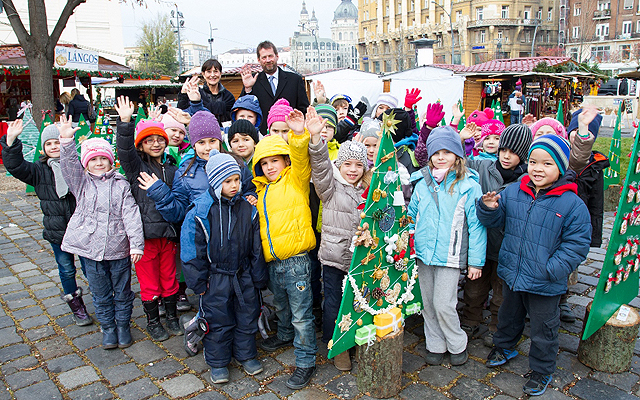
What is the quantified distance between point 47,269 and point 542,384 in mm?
5369

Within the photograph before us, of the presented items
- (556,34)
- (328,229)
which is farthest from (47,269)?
(556,34)

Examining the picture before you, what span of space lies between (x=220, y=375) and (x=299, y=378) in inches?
22.2

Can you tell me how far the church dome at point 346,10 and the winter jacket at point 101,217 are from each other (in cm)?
17391

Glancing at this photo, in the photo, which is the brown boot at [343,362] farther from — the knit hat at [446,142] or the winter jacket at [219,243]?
the knit hat at [446,142]

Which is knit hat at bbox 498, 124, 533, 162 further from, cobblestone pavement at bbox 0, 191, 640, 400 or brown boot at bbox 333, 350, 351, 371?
brown boot at bbox 333, 350, 351, 371

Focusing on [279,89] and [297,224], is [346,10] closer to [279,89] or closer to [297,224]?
[279,89]

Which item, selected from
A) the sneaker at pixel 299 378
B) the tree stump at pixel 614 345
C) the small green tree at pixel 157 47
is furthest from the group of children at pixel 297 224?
the small green tree at pixel 157 47

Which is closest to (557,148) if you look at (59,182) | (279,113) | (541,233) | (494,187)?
(541,233)

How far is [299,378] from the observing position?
3.21 m

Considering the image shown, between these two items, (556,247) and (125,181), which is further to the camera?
(125,181)

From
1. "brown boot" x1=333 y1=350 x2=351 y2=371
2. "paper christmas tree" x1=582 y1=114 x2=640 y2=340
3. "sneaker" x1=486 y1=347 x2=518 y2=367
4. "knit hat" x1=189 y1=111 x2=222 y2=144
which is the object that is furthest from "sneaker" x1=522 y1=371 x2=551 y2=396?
"knit hat" x1=189 y1=111 x2=222 y2=144

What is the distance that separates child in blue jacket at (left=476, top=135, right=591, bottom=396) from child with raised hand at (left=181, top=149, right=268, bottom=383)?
1660 mm

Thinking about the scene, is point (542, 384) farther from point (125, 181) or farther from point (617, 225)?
point (125, 181)

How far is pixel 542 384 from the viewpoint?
10.1 ft
